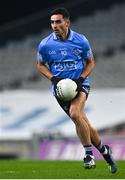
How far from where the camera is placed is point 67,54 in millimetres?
9141

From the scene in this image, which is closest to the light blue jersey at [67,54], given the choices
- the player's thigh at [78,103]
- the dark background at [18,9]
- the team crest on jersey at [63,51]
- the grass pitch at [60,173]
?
the team crest on jersey at [63,51]

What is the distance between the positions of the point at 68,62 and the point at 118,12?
17.6 m

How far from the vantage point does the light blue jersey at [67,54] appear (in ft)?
29.9

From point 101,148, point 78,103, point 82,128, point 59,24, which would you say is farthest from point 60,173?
point 59,24

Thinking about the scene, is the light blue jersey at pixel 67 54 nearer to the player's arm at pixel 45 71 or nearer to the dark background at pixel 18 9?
the player's arm at pixel 45 71

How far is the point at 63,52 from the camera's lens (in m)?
9.16

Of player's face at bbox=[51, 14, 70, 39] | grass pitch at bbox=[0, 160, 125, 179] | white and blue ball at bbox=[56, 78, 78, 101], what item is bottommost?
grass pitch at bbox=[0, 160, 125, 179]

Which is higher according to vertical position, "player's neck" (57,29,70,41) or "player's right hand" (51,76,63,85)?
"player's neck" (57,29,70,41)

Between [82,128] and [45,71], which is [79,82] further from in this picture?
[82,128]

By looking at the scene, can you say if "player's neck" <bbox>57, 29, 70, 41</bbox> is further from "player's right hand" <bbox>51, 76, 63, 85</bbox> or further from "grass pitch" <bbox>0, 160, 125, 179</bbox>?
"grass pitch" <bbox>0, 160, 125, 179</bbox>

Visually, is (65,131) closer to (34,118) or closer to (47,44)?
(34,118)

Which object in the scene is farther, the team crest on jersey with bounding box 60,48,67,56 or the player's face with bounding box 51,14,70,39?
the team crest on jersey with bounding box 60,48,67,56

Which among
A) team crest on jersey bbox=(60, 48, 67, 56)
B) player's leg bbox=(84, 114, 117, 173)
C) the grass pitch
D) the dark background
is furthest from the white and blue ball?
the dark background

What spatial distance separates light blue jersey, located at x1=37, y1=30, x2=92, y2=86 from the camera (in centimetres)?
912
